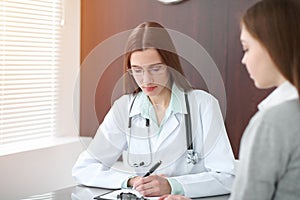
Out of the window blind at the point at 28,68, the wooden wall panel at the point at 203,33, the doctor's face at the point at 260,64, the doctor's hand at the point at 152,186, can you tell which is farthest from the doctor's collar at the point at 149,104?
the doctor's face at the point at 260,64

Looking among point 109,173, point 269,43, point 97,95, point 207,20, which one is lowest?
point 109,173

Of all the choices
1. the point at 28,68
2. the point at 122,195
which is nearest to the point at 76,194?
the point at 122,195

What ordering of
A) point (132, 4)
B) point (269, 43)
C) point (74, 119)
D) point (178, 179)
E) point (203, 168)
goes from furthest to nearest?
point (74, 119)
point (132, 4)
point (203, 168)
point (178, 179)
point (269, 43)

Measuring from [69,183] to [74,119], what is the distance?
0.38m

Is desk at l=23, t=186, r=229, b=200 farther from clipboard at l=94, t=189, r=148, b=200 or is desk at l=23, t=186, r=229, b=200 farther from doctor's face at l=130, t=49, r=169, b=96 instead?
doctor's face at l=130, t=49, r=169, b=96

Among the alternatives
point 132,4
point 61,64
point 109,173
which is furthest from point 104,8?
point 109,173

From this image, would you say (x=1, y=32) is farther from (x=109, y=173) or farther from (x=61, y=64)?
(x=109, y=173)

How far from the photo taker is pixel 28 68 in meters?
2.68

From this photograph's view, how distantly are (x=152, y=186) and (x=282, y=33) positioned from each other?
915 mm

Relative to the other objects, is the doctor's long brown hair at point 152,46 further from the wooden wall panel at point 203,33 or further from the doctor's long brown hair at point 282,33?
the doctor's long brown hair at point 282,33

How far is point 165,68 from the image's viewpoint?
198cm

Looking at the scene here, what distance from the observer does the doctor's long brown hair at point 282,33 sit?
1.08 metres

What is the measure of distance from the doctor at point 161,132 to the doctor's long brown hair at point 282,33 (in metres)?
0.83

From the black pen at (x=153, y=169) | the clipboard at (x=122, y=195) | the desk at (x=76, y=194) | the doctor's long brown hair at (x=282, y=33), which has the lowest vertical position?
the desk at (x=76, y=194)
